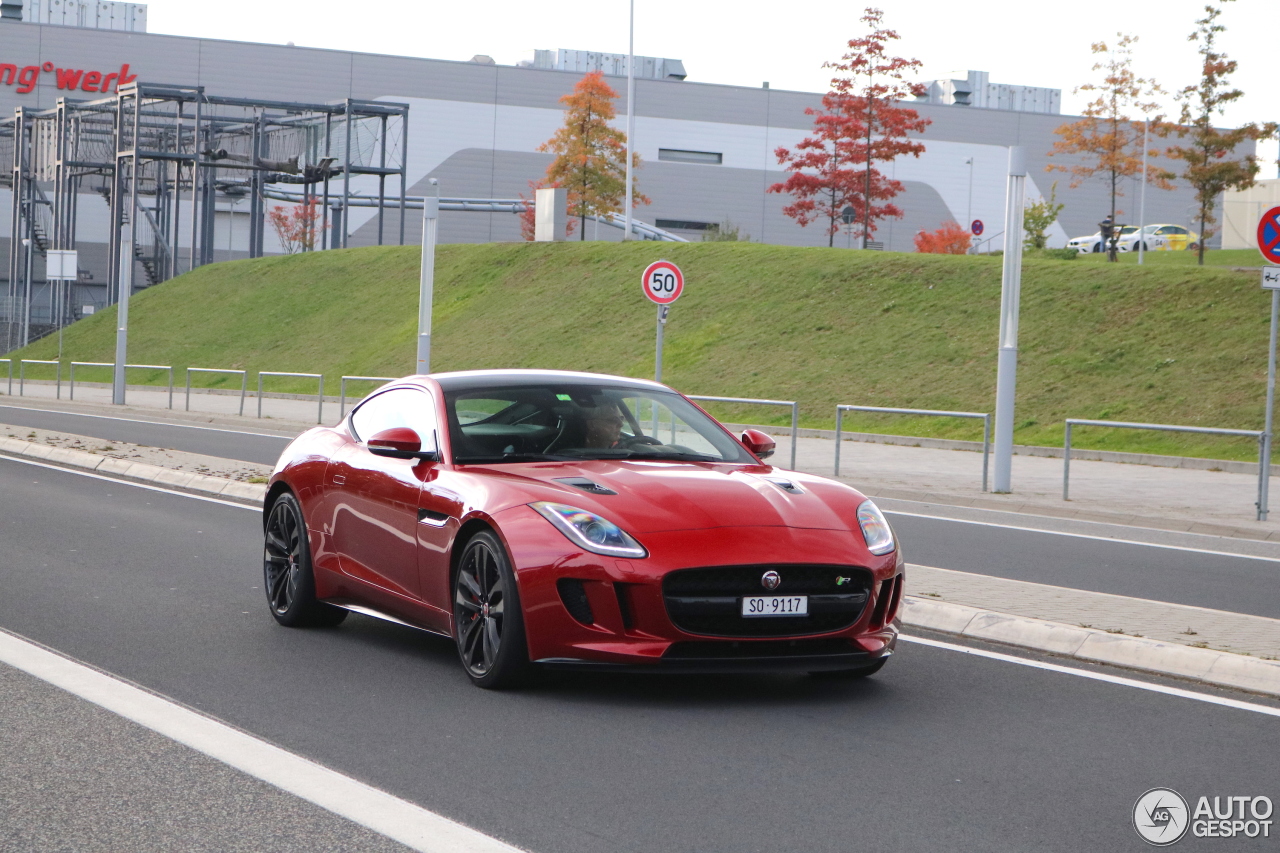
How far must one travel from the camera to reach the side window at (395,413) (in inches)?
302

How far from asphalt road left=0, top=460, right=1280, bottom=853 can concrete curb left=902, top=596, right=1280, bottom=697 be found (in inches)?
17.7

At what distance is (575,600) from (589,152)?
5807cm

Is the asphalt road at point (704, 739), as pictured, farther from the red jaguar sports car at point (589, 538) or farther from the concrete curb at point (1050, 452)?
the concrete curb at point (1050, 452)

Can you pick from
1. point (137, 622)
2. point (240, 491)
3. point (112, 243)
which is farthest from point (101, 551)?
point (112, 243)

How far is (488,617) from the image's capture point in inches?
262

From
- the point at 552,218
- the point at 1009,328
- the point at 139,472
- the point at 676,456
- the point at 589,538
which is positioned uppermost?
the point at 552,218

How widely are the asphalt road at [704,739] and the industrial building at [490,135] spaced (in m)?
71.2

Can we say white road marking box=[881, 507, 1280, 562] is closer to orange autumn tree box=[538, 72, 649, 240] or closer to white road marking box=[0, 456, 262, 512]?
white road marking box=[0, 456, 262, 512]

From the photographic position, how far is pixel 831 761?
557 cm

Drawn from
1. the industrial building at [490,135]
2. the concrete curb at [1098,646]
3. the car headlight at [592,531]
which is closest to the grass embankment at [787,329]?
the concrete curb at [1098,646]

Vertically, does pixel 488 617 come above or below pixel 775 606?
below

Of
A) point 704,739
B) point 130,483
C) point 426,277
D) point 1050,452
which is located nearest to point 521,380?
point 704,739

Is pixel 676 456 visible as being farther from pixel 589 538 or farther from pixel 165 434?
pixel 165 434

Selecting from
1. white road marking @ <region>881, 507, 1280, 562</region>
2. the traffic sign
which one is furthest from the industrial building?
the traffic sign
